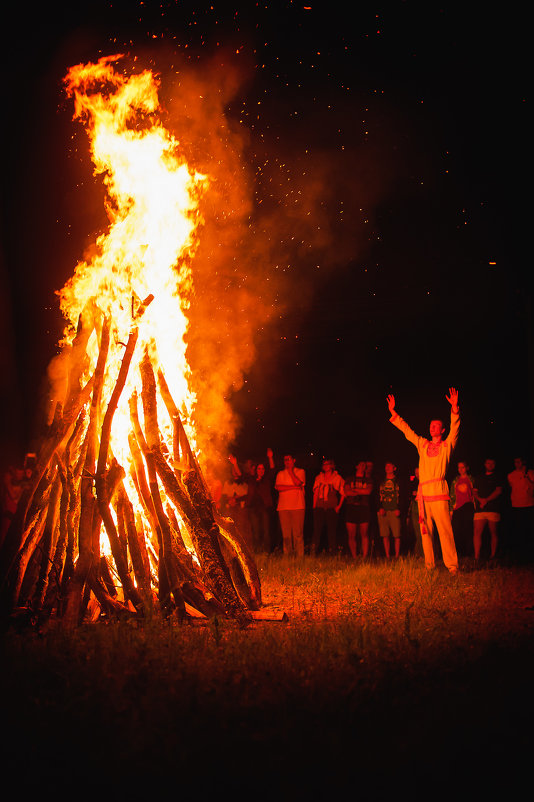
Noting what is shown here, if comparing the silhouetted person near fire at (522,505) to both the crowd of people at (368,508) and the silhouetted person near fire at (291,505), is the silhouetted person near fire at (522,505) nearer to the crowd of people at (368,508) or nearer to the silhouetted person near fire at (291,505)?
the crowd of people at (368,508)

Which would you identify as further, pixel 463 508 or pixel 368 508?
pixel 463 508

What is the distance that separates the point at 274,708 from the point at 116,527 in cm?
352

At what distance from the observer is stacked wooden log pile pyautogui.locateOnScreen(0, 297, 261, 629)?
284 inches

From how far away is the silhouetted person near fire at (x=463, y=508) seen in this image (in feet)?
44.8

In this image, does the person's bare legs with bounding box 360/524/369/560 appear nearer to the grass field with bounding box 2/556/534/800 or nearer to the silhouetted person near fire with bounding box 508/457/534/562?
the silhouetted person near fire with bounding box 508/457/534/562

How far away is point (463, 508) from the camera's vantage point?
45.6 ft

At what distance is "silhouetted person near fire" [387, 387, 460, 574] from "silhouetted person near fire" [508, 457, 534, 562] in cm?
268

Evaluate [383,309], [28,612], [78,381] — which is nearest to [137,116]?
[78,381]

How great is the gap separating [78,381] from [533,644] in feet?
17.1

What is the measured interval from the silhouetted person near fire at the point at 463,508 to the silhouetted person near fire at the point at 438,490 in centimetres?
270

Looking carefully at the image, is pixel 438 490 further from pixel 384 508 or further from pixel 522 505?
pixel 522 505

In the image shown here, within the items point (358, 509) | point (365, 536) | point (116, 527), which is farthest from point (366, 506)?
point (116, 527)

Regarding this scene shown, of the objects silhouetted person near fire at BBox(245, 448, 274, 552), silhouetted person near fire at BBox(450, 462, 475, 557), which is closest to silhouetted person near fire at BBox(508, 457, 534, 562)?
silhouetted person near fire at BBox(450, 462, 475, 557)

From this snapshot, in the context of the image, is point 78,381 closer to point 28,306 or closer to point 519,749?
point 519,749
